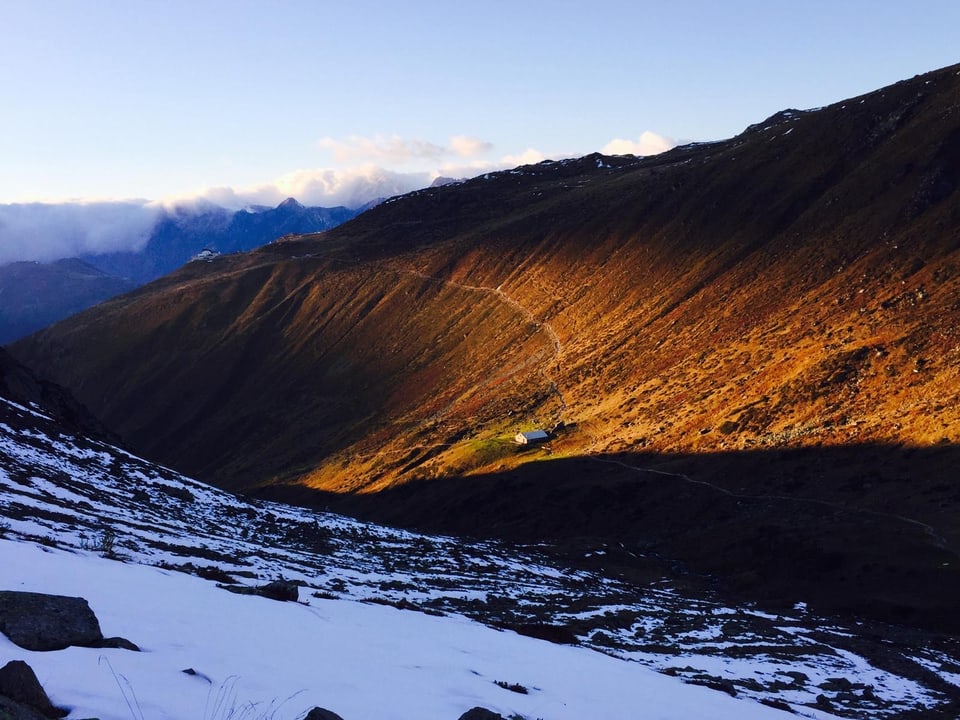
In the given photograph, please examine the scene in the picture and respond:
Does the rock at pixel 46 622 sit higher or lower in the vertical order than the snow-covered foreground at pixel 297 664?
higher

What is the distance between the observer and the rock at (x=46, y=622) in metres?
9.43

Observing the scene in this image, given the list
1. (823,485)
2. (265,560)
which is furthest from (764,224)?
(265,560)

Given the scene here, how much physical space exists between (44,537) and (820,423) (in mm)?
51860

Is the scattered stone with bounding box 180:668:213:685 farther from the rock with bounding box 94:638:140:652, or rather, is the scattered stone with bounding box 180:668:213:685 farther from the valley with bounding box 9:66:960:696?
the valley with bounding box 9:66:960:696

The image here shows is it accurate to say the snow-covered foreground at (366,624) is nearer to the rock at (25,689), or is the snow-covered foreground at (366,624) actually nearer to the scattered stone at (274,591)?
the rock at (25,689)

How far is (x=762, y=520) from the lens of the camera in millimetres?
50344

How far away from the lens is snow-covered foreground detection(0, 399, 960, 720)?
10766 mm

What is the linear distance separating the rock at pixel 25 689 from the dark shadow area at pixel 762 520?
3799 cm

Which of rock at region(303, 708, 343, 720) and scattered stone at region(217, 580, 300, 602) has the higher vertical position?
rock at region(303, 708, 343, 720)

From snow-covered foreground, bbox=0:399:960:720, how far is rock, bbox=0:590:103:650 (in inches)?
17.5

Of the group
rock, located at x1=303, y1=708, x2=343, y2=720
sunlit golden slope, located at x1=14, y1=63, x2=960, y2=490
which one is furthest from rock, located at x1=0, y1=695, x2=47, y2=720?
sunlit golden slope, located at x1=14, y1=63, x2=960, y2=490

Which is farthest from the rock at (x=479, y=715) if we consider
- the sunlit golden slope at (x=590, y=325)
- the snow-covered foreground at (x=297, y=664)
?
the sunlit golden slope at (x=590, y=325)

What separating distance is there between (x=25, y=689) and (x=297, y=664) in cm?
441

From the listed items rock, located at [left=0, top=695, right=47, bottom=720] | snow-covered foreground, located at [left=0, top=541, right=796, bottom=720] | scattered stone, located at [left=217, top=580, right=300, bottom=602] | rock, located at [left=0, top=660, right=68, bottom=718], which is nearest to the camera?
rock, located at [left=0, top=695, right=47, bottom=720]
